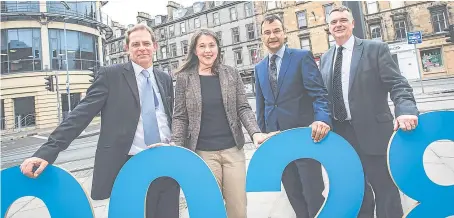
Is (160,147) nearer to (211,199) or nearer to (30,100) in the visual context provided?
(211,199)

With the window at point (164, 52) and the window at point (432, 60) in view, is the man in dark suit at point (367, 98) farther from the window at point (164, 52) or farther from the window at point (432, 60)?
the window at point (164, 52)

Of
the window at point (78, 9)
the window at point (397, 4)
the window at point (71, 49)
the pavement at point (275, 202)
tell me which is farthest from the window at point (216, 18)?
the pavement at point (275, 202)

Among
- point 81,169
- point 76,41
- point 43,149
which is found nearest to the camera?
point 43,149

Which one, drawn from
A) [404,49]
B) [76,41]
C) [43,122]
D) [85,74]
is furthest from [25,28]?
[404,49]

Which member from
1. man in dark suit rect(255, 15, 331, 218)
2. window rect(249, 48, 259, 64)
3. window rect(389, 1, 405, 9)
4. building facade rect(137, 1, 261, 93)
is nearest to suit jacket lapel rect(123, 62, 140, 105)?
man in dark suit rect(255, 15, 331, 218)

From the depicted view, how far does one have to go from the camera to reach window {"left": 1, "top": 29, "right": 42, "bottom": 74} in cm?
1845

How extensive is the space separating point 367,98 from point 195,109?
1.30 m

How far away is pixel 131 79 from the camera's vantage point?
1.81 meters

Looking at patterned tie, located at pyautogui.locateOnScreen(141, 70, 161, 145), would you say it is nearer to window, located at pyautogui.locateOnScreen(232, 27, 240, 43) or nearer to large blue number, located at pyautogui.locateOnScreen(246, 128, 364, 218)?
large blue number, located at pyautogui.locateOnScreen(246, 128, 364, 218)

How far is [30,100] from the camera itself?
1853cm

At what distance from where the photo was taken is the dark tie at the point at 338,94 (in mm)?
2072

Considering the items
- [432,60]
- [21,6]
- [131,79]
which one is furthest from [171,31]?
[131,79]

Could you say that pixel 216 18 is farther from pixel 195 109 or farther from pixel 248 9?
pixel 195 109

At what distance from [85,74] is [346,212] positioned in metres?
21.3
